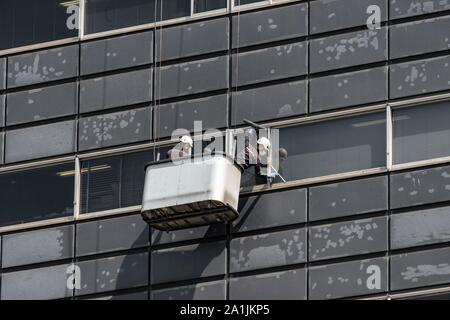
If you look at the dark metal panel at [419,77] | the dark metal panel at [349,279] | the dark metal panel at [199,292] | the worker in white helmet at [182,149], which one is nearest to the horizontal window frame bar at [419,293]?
the dark metal panel at [349,279]

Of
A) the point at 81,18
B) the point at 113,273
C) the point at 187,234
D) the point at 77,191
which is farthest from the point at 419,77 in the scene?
the point at 81,18

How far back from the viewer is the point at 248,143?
181 ft

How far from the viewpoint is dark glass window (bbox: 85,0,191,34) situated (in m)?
57.0

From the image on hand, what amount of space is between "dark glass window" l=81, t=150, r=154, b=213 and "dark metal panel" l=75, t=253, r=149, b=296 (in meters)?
1.11

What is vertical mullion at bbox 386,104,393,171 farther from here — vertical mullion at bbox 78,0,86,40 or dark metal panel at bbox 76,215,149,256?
vertical mullion at bbox 78,0,86,40

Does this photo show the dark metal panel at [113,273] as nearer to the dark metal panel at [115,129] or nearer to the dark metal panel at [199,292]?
the dark metal panel at [199,292]

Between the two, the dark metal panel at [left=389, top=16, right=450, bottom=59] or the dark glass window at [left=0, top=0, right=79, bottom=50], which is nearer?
the dark metal panel at [left=389, top=16, right=450, bottom=59]

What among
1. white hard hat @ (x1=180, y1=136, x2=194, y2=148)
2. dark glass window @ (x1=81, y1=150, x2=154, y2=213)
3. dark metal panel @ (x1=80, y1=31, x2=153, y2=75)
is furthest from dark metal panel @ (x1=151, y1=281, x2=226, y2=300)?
dark metal panel @ (x1=80, y1=31, x2=153, y2=75)

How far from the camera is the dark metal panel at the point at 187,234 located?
5503 centimetres

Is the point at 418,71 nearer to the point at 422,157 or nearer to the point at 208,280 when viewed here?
the point at 422,157

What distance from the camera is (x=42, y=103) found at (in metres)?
57.7

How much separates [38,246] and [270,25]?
6327 millimetres

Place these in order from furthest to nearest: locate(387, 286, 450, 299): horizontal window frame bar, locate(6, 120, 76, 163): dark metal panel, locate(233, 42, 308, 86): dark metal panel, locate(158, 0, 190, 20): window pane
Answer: locate(6, 120, 76, 163): dark metal panel
locate(158, 0, 190, 20): window pane
locate(233, 42, 308, 86): dark metal panel
locate(387, 286, 450, 299): horizontal window frame bar
